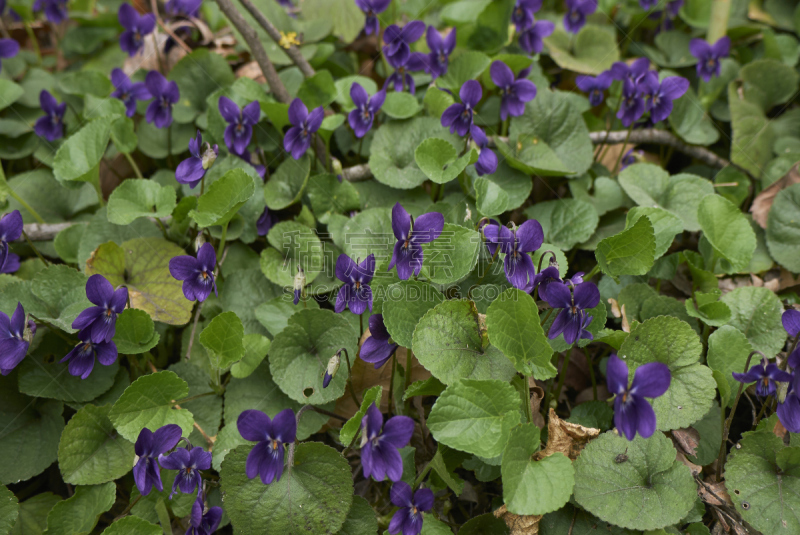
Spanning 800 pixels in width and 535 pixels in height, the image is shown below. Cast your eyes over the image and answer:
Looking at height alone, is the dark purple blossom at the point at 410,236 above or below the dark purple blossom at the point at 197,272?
above

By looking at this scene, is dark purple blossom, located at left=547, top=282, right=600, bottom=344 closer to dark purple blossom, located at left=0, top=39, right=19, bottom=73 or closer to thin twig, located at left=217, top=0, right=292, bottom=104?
thin twig, located at left=217, top=0, right=292, bottom=104

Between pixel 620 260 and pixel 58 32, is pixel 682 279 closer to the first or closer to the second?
pixel 620 260

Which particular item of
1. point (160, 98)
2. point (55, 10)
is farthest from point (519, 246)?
point (55, 10)

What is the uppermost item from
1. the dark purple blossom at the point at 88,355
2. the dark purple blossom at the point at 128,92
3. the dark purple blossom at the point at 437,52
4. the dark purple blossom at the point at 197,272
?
the dark purple blossom at the point at 437,52

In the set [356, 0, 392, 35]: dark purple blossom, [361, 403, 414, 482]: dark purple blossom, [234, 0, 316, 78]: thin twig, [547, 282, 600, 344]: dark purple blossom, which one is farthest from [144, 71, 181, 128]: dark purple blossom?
[547, 282, 600, 344]: dark purple blossom

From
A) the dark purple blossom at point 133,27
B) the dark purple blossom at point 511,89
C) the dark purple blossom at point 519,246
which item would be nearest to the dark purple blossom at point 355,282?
the dark purple blossom at point 519,246

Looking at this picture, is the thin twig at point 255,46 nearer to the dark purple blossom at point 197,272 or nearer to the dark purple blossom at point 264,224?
the dark purple blossom at point 264,224
